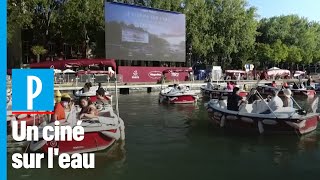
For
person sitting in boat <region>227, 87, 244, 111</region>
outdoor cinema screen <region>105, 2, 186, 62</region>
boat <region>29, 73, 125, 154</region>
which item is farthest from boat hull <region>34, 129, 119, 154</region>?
outdoor cinema screen <region>105, 2, 186, 62</region>

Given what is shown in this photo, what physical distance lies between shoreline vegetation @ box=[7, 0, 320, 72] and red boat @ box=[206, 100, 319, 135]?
34.8 metres

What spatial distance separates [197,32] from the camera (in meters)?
65.3

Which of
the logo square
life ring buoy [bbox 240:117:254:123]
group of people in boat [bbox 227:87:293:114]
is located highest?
the logo square

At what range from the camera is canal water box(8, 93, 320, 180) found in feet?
39.1

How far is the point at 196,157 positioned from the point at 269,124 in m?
4.44

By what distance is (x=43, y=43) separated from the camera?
5609 cm

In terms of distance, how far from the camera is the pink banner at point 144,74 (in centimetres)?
5115

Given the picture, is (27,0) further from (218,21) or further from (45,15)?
(218,21)

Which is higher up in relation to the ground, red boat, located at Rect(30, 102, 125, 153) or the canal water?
red boat, located at Rect(30, 102, 125, 153)

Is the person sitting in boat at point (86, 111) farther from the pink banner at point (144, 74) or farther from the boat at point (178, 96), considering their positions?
the pink banner at point (144, 74)

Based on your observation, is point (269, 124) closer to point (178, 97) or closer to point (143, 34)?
point (178, 97)

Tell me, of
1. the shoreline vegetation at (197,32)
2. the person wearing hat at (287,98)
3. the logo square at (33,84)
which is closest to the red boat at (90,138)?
the logo square at (33,84)

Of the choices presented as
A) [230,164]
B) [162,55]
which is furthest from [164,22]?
[230,164]

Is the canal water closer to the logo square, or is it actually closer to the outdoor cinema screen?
the logo square
